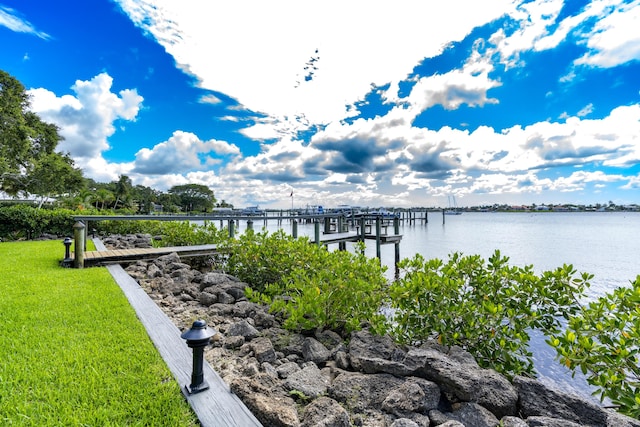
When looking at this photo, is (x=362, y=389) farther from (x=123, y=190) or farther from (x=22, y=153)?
(x=123, y=190)

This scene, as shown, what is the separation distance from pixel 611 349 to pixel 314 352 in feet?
7.44

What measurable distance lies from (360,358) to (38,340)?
2.78 m

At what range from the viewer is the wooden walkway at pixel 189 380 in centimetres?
183

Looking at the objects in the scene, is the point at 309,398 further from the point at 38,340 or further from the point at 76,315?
the point at 76,315

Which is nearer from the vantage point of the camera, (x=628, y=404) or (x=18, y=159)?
(x=628, y=404)

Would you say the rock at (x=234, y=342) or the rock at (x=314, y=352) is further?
the rock at (x=234, y=342)

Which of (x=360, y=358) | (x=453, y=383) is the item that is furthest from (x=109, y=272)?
(x=453, y=383)

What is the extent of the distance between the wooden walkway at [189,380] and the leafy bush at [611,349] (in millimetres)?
2297

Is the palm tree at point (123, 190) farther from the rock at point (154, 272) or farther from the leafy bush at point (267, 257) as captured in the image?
the leafy bush at point (267, 257)

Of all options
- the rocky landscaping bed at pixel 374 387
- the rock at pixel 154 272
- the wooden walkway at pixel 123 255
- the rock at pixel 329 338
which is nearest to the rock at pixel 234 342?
the rocky landscaping bed at pixel 374 387

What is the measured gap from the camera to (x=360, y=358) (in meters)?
2.79

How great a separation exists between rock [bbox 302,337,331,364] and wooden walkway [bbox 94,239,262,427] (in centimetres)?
92

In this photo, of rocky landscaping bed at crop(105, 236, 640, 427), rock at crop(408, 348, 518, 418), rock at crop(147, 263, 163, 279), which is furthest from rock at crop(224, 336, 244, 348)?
rock at crop(147, 263, 163, 279)

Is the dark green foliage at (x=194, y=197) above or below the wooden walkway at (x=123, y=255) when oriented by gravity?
above
